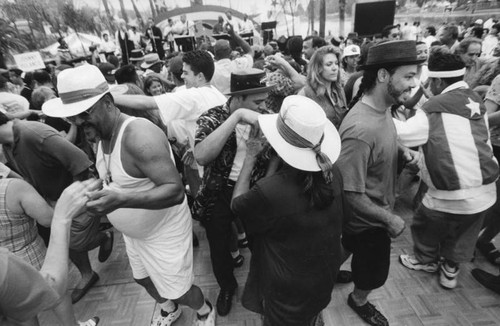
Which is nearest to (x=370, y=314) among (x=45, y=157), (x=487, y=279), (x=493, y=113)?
(x=487, y=279)

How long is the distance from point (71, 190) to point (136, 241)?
860 mm

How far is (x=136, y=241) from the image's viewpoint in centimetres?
205

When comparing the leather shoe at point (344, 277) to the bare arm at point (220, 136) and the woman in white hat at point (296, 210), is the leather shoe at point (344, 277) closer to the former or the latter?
the woman in white hat at point (296, 210)

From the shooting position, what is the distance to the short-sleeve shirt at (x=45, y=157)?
2.37 m

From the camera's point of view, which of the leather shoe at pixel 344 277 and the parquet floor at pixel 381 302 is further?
the leather shoe at pixel 344 277

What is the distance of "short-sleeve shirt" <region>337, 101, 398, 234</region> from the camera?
1.75 metres

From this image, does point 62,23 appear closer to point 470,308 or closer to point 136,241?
point 136,241

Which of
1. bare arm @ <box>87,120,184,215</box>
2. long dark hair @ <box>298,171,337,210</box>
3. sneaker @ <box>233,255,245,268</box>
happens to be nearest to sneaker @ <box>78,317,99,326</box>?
sneaker @ <box>233,255,245,268</box>

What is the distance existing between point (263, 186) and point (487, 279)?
8.74 feet

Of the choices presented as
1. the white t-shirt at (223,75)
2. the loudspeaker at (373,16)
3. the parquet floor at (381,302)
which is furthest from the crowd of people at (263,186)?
the loudspeaker at (373,16)

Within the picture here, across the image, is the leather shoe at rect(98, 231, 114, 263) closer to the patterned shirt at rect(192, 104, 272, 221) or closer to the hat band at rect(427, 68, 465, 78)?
the patterned shirt at rect(192, 104, 272, 221)

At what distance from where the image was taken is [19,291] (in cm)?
98

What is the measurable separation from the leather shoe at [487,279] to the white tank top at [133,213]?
2820mm

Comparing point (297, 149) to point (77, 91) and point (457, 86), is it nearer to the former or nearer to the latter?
point (77, 91)
